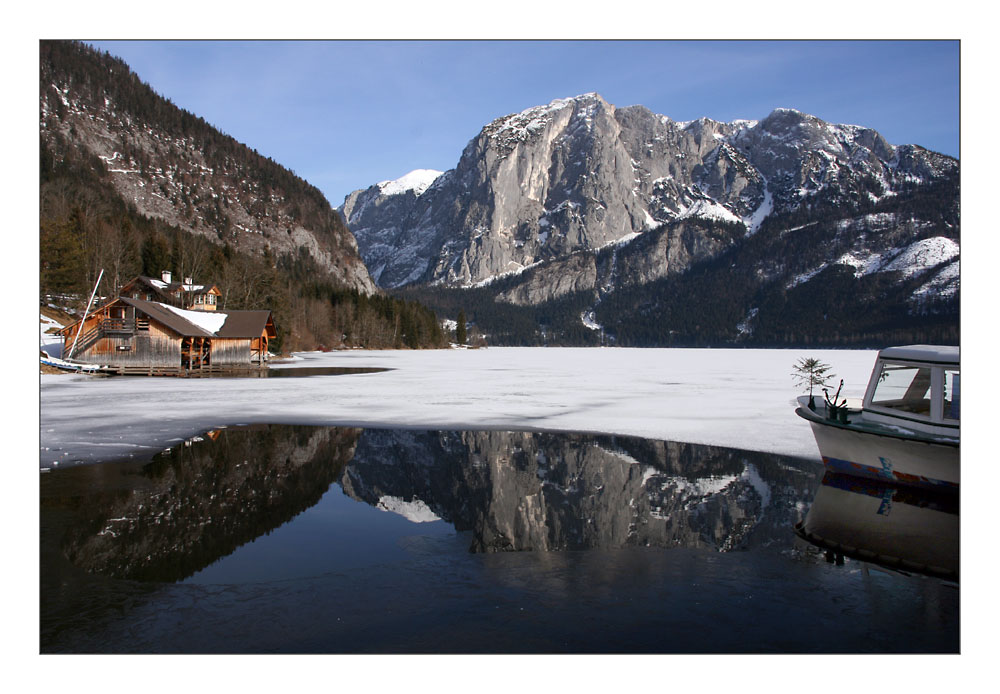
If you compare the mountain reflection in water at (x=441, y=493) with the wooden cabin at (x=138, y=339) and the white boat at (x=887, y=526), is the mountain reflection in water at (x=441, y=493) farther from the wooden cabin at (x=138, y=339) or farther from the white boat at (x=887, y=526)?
the wooden cabin at (x=138, y=339)

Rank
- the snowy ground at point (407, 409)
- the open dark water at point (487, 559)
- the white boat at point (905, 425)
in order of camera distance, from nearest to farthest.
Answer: the open dark water at point (487, 559) → the white boat at point (905, 425) → the snowy ground at point (407, 409)

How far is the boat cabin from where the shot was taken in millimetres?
10438

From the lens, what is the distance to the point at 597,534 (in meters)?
8.97

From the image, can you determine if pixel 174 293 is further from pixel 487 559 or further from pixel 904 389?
pixel 904 389

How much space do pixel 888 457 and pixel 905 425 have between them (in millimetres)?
643

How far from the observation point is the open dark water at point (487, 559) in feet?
18.5

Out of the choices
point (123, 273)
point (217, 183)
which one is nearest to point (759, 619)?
point (123, 273)

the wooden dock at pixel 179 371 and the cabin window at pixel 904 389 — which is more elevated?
the cabin window at pixel 904 389

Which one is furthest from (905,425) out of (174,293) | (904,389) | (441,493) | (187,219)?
(187,219)

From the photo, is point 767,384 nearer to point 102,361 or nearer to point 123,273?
point 102,361

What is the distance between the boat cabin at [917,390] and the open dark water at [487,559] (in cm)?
131

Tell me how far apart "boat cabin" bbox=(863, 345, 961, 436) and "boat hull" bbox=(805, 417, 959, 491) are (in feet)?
1.31

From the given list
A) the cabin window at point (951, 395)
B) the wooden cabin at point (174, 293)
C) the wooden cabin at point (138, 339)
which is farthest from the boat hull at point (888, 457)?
the wooden cabin at point (174, 293)

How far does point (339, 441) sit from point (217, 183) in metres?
168
